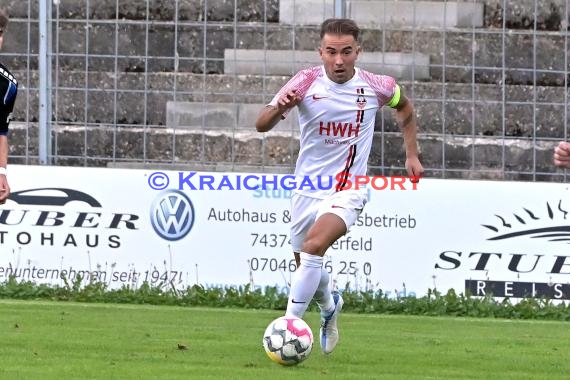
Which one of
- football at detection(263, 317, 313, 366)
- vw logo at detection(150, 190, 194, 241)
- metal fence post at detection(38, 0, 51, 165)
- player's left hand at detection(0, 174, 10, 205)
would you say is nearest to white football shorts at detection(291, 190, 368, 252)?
football at detection(263, 317, 313, 366)

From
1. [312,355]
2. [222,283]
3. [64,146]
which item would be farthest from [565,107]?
[312,355]

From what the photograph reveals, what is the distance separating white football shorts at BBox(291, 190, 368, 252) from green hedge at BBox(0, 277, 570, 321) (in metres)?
3.41

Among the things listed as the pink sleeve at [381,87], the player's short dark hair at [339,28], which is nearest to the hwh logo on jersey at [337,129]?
the pink sleeve at [381,87]

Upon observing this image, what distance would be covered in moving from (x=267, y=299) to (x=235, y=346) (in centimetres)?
358

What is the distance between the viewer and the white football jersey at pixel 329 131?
964cm

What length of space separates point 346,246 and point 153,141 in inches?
109

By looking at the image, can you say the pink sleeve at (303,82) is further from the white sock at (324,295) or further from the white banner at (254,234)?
the white banner at (254,234)

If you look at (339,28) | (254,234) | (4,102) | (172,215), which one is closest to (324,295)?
(339,28)

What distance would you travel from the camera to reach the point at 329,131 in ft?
31.8

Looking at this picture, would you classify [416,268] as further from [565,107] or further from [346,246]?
[565,107]

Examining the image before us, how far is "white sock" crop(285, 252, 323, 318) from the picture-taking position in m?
9.01

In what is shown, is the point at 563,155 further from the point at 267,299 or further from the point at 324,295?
the point at 267,299

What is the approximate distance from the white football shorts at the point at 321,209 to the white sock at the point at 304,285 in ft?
1.20

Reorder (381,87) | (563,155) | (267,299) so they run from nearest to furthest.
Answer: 1. (563,155)
2. (381,87)
3. (267,299)
